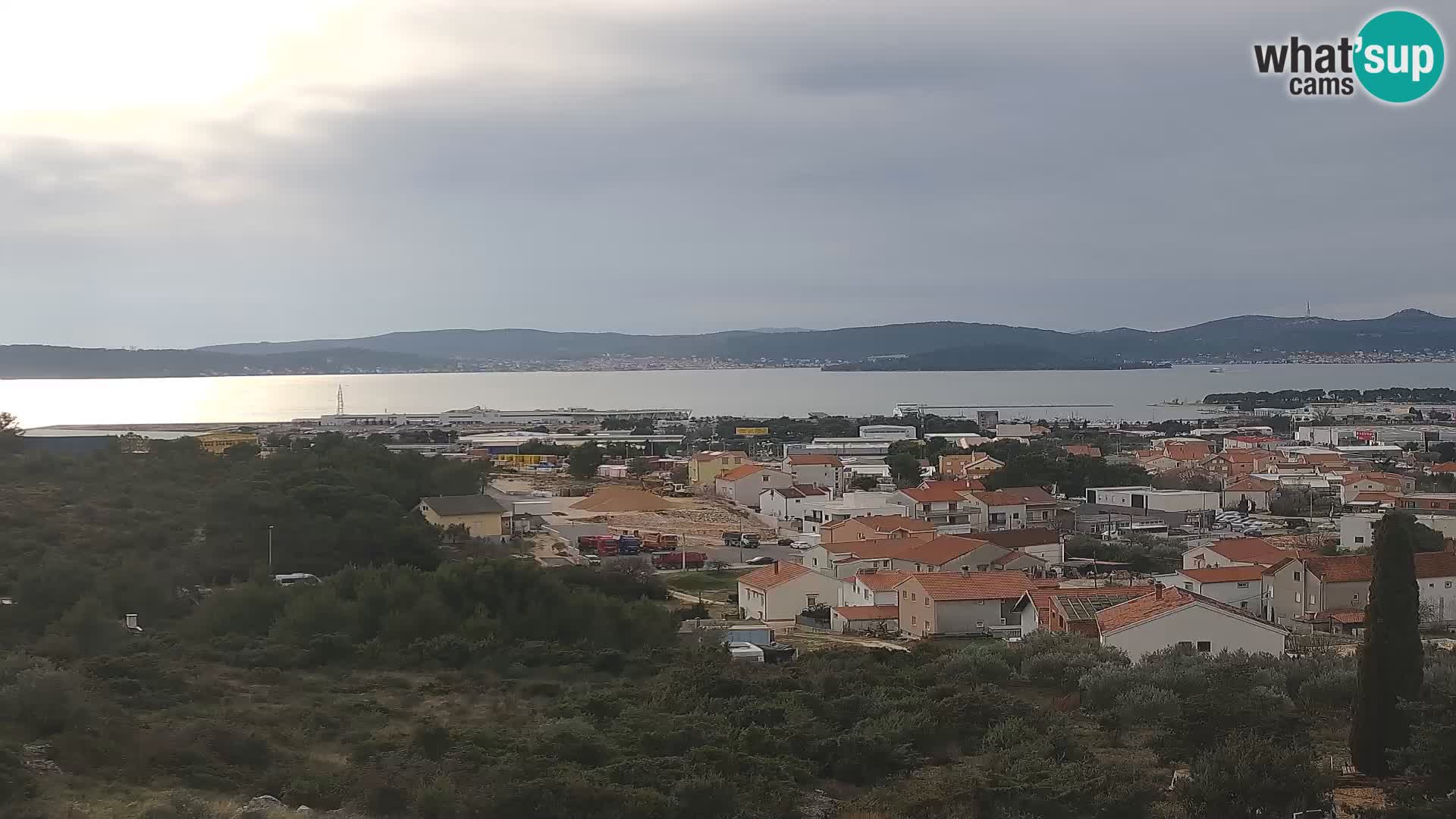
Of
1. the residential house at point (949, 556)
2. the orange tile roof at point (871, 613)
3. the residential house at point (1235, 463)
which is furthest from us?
the residential house at point (1235, 463)

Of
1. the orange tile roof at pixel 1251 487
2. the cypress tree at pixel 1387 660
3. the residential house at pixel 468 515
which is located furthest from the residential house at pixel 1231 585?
the orange tile roof at pixel 1251 487

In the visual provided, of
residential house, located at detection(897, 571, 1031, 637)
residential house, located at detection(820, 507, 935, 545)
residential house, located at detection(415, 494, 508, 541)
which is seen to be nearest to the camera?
residential house, located at detection(897, 571, 1031, 637)

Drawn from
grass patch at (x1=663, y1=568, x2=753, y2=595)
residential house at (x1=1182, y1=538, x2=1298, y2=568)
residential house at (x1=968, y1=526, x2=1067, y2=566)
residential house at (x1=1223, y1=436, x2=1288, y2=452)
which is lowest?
residential house at (x1=1223, y1=436, x2=1288, y2=452)

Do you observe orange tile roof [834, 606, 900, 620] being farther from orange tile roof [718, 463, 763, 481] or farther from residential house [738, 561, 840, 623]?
orange tile roof [718, 463, 763, 481]

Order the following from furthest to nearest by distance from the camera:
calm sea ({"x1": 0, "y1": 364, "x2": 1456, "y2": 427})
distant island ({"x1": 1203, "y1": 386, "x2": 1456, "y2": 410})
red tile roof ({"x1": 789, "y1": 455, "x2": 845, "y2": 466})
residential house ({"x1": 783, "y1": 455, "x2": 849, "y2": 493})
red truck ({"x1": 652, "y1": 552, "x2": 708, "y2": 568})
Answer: calm sea ({"x1": 0, "y1": 364, "x2": 1456, "y2": 427}) < distant island ({"x1": 1203, "y1": 386, "x2": 1456, "y2": 410}) < red tile roof ({"x1": 789, "y1": 455, "x2": 845, "y2": 466}) < residential house ({"x1": 783, "y1": 455, "x2": 849, "y2": 493}) < red truck ({"x1": 652, "y1": 552, "x2": 708, "y2": 568})

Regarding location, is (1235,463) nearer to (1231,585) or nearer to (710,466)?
(710,466)

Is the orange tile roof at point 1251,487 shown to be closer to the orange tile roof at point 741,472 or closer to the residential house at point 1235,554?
the orange tile roof at point 741,472

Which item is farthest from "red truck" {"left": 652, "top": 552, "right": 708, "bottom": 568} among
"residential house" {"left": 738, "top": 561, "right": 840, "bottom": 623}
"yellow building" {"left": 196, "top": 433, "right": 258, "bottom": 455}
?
"yellow building" {"left": 196, "top": 433, "right": 258, "bottom": 455}

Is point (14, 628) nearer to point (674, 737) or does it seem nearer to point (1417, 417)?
point (674, 737)
